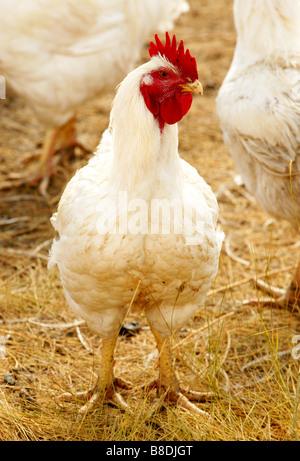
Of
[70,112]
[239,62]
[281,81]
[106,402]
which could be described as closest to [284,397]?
[106,402]

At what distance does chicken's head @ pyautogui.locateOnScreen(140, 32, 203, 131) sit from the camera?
7.45 ft

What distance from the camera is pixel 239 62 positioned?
341 cm

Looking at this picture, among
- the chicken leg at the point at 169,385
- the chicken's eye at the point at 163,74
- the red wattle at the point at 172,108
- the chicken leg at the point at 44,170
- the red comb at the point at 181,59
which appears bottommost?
the chicken leg at the point at 169,385

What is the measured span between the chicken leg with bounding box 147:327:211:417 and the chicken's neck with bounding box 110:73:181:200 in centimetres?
80

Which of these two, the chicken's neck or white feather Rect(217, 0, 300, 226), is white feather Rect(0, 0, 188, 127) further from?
the chicken's neck

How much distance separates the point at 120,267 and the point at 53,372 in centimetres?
105

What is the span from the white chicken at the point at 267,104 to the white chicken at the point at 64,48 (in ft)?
4.09

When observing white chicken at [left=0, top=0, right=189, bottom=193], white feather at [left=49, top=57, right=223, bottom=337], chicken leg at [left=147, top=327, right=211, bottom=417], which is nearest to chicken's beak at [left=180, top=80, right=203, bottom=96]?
white feather at [left=49, top=57, right=223, bottom=337]

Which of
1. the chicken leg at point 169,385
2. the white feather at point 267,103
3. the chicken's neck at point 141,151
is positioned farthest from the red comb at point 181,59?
the chicken leg at point 169,385

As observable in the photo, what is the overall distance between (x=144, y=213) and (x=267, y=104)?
1189 millimetres

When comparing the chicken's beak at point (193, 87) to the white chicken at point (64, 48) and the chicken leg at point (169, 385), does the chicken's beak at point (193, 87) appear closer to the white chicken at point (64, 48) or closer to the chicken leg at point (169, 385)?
the chicken leg at point (169, 385)

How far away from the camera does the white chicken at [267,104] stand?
3100 mm

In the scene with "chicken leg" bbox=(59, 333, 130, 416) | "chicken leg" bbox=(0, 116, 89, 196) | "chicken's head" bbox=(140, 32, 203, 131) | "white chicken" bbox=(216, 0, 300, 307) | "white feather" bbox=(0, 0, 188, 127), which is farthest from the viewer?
"chicken leg" bbox=(0, 116, 89, 196)

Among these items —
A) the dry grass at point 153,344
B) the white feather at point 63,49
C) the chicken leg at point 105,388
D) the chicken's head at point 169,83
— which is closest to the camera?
the chicken's head at point 169,83
